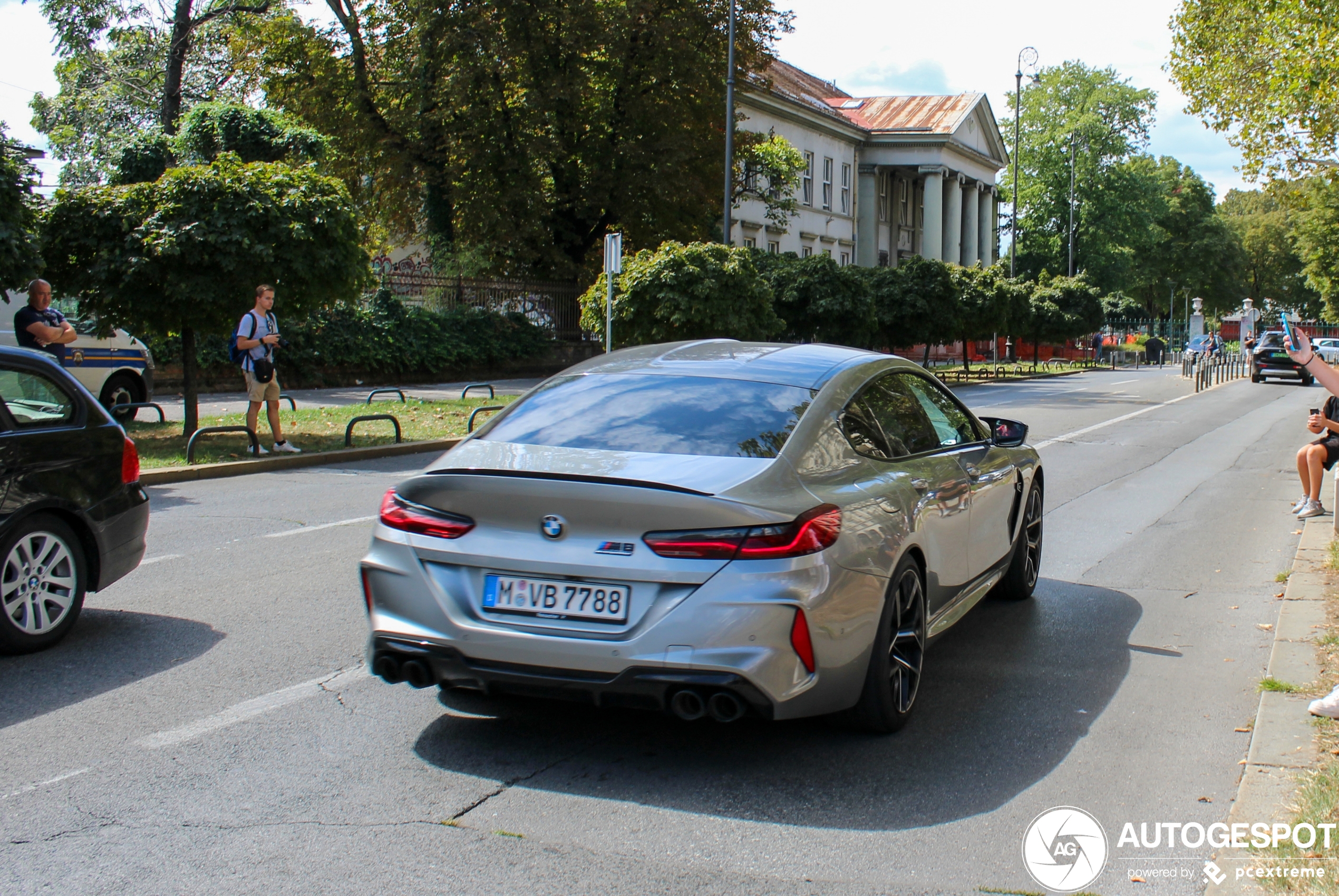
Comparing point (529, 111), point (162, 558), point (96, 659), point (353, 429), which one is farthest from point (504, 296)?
point (96, 659)

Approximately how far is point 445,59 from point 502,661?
98.3 feet

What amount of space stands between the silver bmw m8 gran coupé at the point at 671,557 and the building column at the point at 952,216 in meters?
68.7

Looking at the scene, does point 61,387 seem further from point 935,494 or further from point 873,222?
point 873,222

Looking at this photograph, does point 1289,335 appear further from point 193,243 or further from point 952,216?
point 952,216

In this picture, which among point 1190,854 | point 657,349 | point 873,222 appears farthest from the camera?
point 873,222

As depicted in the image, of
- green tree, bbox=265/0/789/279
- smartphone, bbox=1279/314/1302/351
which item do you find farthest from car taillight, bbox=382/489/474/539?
green tree, bbox=265/0/789/279

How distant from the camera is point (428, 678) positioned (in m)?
4.42

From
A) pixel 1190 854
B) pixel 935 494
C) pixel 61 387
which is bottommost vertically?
pixel 1190 854

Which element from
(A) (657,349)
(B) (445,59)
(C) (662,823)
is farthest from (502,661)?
(B) (445,59)

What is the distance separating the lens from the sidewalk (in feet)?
64.5

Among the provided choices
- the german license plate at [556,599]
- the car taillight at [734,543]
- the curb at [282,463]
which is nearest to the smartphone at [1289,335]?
the car taillight at [734,543]

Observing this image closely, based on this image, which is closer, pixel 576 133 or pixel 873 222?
pixel 576 133

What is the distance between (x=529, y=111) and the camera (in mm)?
32188

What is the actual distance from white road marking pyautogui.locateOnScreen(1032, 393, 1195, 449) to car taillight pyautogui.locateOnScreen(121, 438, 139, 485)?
356 inches
